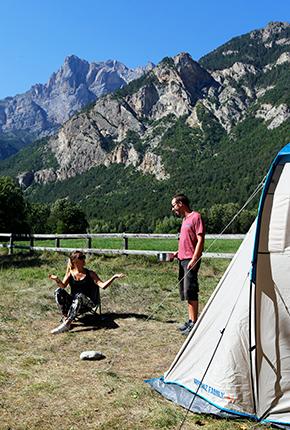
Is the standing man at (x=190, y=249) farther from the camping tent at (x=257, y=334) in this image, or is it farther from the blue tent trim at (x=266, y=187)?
the blue tent trim at (x=266, y=187)

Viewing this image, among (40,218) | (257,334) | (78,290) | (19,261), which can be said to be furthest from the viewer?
(40,218)

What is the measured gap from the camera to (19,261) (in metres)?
15.8

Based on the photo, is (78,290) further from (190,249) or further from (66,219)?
(66,219)

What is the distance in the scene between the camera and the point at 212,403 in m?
4.12

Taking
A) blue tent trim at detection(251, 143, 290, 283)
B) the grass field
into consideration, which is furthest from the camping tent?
the grass field

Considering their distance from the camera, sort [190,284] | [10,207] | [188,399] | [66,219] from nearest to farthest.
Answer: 1. [188,399]
2. [190,284]
3. [10,207]
4. [66,219]

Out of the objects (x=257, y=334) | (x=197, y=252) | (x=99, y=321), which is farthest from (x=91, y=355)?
(x=257, y=334)

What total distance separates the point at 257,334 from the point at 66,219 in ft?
197

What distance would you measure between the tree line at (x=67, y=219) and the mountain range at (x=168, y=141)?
2863 centimetres

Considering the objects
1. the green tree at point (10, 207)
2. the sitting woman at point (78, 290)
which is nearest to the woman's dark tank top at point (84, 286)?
the sitting woman at point (78, 290)

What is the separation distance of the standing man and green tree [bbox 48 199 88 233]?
5427 centimetres

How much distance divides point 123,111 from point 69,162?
3170 cm

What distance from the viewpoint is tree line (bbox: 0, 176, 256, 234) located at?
20281mm

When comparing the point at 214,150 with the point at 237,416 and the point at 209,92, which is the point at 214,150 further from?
the point at 237,416
